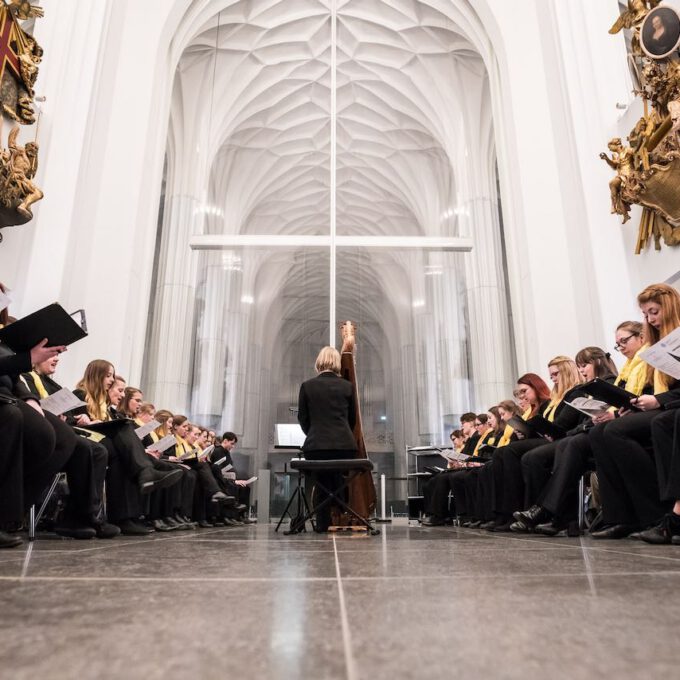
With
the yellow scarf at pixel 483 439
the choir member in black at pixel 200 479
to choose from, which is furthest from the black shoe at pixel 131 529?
the yellow scarf at pixel 483 439

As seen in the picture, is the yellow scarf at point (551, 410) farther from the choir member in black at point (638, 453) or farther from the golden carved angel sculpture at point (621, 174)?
the golden carved angel sculpture at point (621, 174)

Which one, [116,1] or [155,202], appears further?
[155,202]

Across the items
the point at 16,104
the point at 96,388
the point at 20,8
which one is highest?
the point at 20,8

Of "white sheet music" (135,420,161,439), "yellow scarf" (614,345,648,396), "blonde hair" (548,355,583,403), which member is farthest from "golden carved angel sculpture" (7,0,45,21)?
"yellow scarf" (614,345,648,396)

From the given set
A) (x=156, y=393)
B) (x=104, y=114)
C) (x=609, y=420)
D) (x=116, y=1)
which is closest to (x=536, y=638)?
(x=609, y=420)

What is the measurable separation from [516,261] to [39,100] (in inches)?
267

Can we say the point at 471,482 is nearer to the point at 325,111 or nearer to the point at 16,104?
the point at 16,104

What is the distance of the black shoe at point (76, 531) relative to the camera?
3.46 metres

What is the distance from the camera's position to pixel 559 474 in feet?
12.7

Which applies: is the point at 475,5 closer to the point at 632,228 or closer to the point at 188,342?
the point at 632,228

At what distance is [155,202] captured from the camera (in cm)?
989

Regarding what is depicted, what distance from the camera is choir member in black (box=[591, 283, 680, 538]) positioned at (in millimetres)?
3191

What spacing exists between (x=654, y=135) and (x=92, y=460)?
17.7 ft

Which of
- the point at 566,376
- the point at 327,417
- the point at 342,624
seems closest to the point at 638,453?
the point at 566,376
